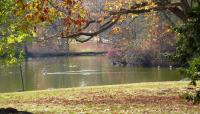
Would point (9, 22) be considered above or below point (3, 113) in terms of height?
above

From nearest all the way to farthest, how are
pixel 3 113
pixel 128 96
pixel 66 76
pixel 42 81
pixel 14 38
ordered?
pixel 3 113 → pixel 14 38 → pixel 128 96 → pixel 42 81 → pixel 66 76

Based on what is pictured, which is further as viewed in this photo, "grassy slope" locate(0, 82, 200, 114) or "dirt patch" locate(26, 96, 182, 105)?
"dirt patch" locate(26, 96, 182, 105)

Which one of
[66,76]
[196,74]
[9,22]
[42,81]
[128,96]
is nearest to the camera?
[196,74]

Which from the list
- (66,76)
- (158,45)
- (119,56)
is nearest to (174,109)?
(66,76)

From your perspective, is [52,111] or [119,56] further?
[119,56]

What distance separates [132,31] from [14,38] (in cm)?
6177

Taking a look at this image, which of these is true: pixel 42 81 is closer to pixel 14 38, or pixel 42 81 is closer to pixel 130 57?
pixel 130 57

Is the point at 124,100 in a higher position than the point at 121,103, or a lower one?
lower

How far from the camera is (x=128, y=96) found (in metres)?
21.2

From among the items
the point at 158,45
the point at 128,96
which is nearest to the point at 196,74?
the point at 128,96

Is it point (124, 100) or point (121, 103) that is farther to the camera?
point (124, 100)

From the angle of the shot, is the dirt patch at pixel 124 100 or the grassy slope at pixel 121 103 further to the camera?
the dirt patch at pixel 124 100

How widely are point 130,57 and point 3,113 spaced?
219ft

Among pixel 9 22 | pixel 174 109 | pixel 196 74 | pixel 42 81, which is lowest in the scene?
pixel 42 81
